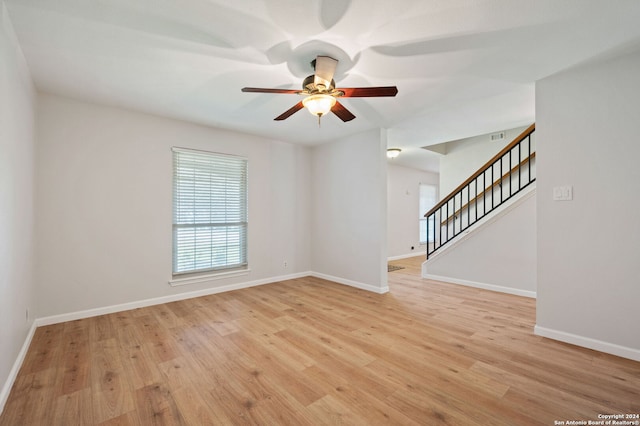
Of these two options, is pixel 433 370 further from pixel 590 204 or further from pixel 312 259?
pixel 312 259

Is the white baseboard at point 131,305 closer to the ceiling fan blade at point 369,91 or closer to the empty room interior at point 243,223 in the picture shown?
the empty room interior at point 243,223

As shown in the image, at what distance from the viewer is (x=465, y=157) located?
6344mm

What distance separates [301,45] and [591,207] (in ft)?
9.25

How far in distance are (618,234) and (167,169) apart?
193 inches

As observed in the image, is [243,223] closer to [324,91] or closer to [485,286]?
[324,91]

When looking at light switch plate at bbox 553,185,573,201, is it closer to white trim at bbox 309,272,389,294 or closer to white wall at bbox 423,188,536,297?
white wall at bbox 423,188,536,297

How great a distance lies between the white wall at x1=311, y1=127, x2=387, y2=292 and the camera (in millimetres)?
4363

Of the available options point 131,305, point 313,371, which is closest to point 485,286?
point 313,371

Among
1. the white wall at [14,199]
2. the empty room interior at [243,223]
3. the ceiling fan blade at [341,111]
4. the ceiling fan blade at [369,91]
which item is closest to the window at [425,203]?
the empty room interior at [243,223]

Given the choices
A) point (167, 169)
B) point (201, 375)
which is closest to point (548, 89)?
point (201, 375)

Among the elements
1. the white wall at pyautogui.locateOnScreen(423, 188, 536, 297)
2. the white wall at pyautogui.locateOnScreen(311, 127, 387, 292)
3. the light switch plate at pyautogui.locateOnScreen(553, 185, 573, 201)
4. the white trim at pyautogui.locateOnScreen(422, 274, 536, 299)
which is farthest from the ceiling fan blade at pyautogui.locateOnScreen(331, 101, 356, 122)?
the white trim at pyautogui.locateOnScreen(422, 274, 536, 299)

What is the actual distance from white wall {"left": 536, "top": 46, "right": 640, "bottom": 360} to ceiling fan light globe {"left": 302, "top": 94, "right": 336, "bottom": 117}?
2085 millimetres

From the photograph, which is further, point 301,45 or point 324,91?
point 324,91

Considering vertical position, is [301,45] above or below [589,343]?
above
